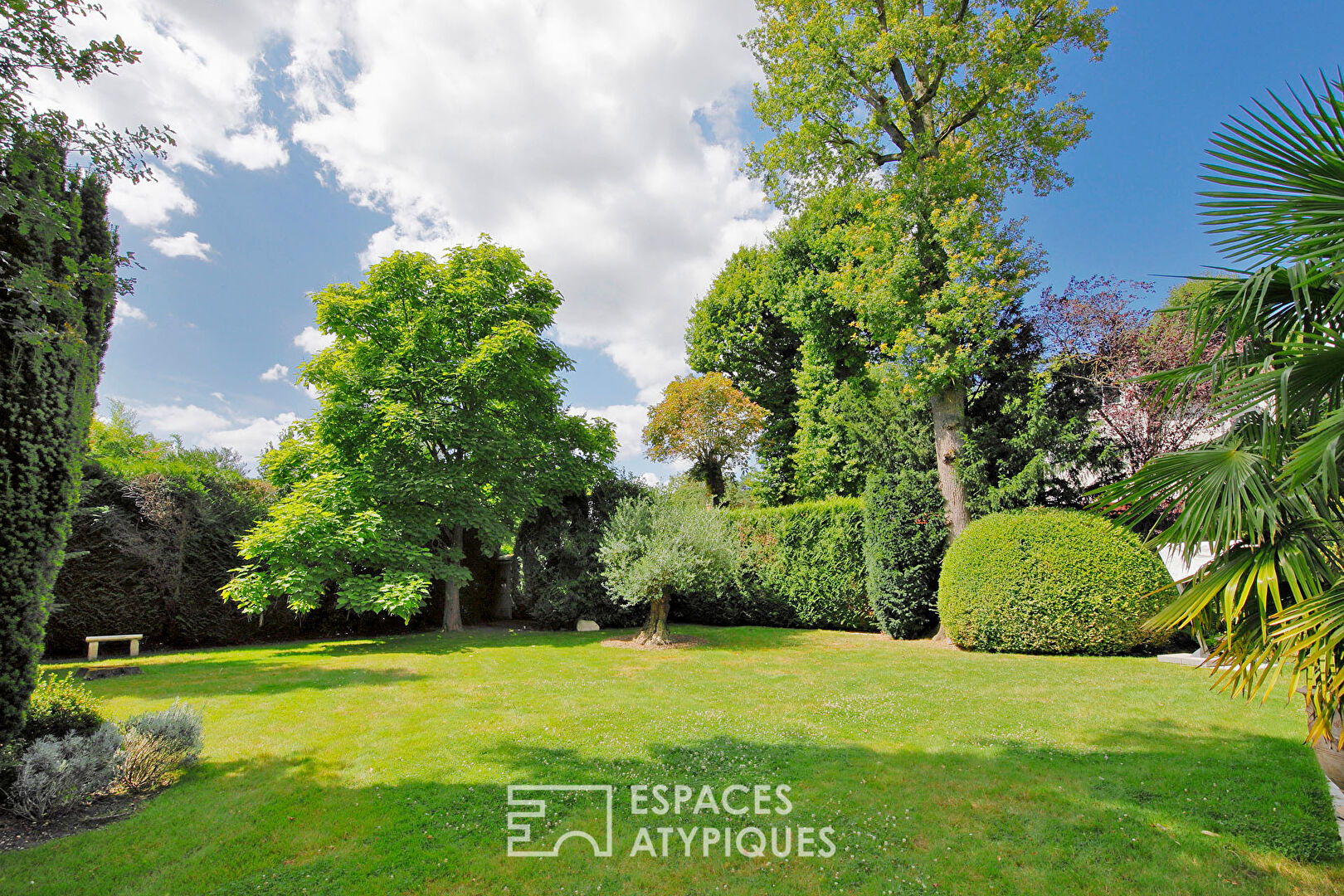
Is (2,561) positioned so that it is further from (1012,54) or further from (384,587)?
(1012,54)

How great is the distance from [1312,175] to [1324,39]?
3.04 m

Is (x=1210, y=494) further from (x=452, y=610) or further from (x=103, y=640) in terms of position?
(x=103, y=640)

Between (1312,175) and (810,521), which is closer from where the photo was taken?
(1312,175)

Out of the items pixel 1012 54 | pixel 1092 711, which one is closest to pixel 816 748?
pixel 1092 711

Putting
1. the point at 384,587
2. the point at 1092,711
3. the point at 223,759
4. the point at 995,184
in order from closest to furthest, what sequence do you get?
the point at 223,759
the point at 1092,711
the point at 384,587
the point at 995,184

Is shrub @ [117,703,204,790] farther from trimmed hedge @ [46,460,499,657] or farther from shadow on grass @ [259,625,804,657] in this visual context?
trimmed hedge @ [46,460,499,657]

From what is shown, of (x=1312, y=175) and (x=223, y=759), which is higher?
(x=1312, y=175)

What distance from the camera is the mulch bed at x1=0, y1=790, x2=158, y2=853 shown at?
3.71 m

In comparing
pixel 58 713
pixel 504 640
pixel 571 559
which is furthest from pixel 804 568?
pixel 58 713

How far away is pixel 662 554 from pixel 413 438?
6.54 m

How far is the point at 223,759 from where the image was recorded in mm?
5188

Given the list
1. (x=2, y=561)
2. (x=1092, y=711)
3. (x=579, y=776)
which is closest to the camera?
(x=2, y=561)

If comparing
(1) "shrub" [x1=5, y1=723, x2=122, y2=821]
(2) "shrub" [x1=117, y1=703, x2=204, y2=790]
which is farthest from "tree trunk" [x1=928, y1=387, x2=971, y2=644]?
(1) "shrub" [x1=5, y1=723, x2=122, y2=821]

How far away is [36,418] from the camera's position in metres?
4.59
